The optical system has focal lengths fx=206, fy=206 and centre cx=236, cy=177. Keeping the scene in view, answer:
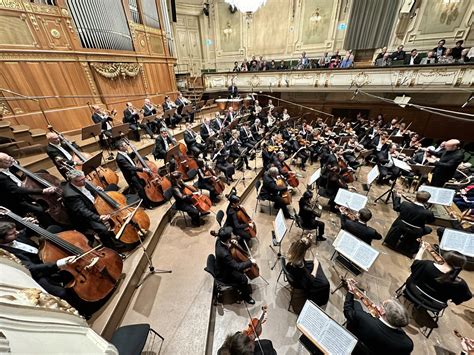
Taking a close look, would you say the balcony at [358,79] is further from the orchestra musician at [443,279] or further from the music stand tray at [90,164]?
the music stand tray at [90,164]

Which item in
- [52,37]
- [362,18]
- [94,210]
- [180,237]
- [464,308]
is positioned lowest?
[464,308]

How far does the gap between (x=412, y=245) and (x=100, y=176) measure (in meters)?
6.64

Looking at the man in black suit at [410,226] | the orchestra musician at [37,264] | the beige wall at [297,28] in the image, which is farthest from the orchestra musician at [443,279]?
the beige wall at [297,28]

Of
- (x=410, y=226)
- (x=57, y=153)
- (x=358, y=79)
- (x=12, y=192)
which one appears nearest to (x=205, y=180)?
(x=57, y=153)

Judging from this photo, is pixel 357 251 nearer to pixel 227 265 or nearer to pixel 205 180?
pixel 227 265

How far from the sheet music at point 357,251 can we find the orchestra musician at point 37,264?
359 centimetres

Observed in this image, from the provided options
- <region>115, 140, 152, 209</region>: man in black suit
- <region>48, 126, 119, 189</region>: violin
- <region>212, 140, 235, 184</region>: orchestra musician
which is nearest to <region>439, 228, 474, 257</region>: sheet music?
<region>212, 140, 235, 184</region>: orchestra musician

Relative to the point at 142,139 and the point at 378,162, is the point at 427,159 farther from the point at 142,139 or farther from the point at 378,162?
the point at 142,139

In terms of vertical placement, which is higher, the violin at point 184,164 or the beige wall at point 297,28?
the beige wall at point 297,28

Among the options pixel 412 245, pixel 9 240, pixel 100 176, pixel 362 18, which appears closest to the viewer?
pixel 9 240

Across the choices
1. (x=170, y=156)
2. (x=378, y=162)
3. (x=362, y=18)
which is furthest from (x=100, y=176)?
(x=362, y=18)

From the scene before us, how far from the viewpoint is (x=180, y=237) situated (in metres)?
4.23

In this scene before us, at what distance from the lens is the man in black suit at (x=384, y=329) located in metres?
1.89

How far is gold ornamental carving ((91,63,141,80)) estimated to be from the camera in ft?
23.3
